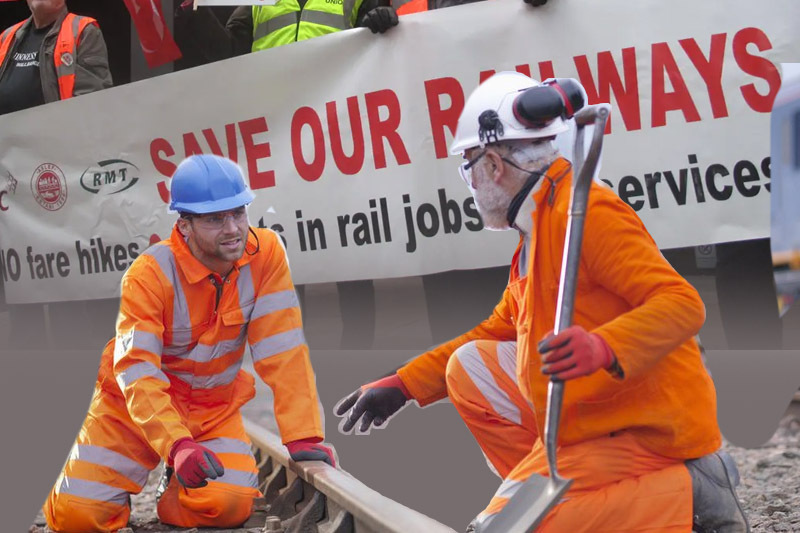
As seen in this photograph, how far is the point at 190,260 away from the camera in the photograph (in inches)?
184

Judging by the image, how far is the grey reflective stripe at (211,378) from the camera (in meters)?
4.91

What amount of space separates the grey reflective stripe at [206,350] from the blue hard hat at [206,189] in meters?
0.57

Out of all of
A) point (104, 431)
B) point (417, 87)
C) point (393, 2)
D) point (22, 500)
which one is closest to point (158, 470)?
point (22, 500)

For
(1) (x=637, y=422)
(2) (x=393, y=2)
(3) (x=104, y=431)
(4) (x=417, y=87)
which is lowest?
(3) (x=104, y=431)

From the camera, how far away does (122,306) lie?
4664 millimetres

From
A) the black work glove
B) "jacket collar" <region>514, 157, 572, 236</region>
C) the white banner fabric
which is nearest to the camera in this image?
"jacket collar" <region>514, 157, 572, 236</region>

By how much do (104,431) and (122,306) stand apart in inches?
24.2

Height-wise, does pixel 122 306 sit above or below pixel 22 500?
above

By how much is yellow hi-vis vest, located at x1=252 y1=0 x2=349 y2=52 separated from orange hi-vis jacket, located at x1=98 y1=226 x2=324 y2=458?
6.66 feet

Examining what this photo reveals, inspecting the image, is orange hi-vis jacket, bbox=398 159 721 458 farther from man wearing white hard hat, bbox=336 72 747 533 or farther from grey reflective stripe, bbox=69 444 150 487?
grey reflective stripe, bbox=69 444 150 487

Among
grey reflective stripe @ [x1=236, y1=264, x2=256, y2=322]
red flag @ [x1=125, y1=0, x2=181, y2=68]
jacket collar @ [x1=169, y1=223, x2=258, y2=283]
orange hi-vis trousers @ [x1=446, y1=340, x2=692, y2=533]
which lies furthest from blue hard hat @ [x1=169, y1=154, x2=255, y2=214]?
red flag @ [x1=125, y1=0, x2=181, y2=68]

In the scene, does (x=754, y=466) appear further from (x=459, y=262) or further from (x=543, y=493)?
(x=543, y=493)

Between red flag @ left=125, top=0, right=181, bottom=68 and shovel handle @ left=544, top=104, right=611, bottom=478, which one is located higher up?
red flag @ left=125, top=0, right=181, bottom=68

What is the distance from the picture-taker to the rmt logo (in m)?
7.37
